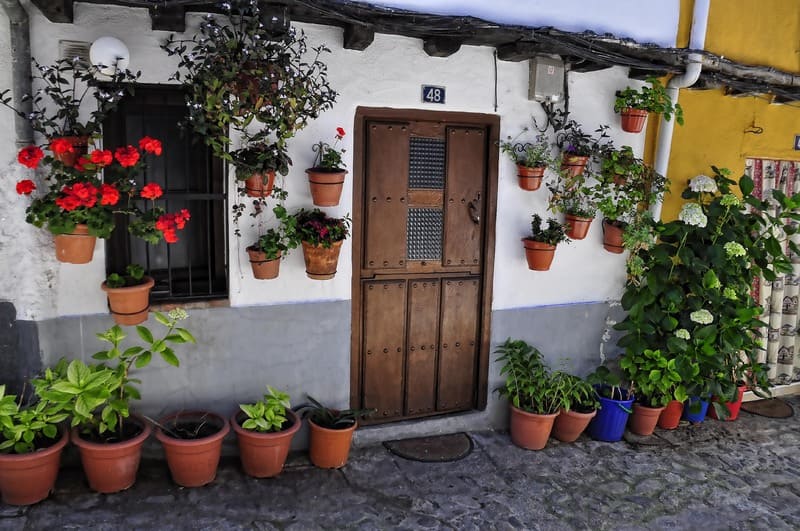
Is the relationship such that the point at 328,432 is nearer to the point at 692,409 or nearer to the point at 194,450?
the point at 194,450

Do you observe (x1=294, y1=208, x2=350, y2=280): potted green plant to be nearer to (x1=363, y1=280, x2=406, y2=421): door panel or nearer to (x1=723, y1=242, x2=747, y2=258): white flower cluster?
(x1=363, y1=280, x2=406, y2=421): door panel

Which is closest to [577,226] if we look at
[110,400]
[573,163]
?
[573,163]

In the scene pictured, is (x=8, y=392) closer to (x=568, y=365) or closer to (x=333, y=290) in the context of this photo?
(x=333, y=290)

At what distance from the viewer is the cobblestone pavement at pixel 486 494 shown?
4.07 metres

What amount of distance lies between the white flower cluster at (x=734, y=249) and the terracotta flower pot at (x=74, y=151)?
4.90 metres

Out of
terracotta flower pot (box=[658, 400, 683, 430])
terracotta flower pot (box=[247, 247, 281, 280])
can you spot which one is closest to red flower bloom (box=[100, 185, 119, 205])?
terracotta flower pot (box=[247, 247, 281, 280])

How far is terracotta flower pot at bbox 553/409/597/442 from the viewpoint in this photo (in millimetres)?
5367

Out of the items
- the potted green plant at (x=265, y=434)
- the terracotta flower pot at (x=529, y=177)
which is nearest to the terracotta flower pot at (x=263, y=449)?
the potted green plant at (x=265, y=434)

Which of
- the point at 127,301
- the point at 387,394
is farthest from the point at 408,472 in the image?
the point at 127,301

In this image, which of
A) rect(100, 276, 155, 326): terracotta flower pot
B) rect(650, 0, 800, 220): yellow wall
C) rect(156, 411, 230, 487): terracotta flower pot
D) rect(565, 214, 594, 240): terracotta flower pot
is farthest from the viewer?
rect(650, 0, 800, 220): yellow wall

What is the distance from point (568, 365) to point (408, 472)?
75.0 inches

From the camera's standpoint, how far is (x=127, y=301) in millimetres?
4035

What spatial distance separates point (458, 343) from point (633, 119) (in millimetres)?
2414

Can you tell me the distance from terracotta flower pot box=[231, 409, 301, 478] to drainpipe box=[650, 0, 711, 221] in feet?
12.4
